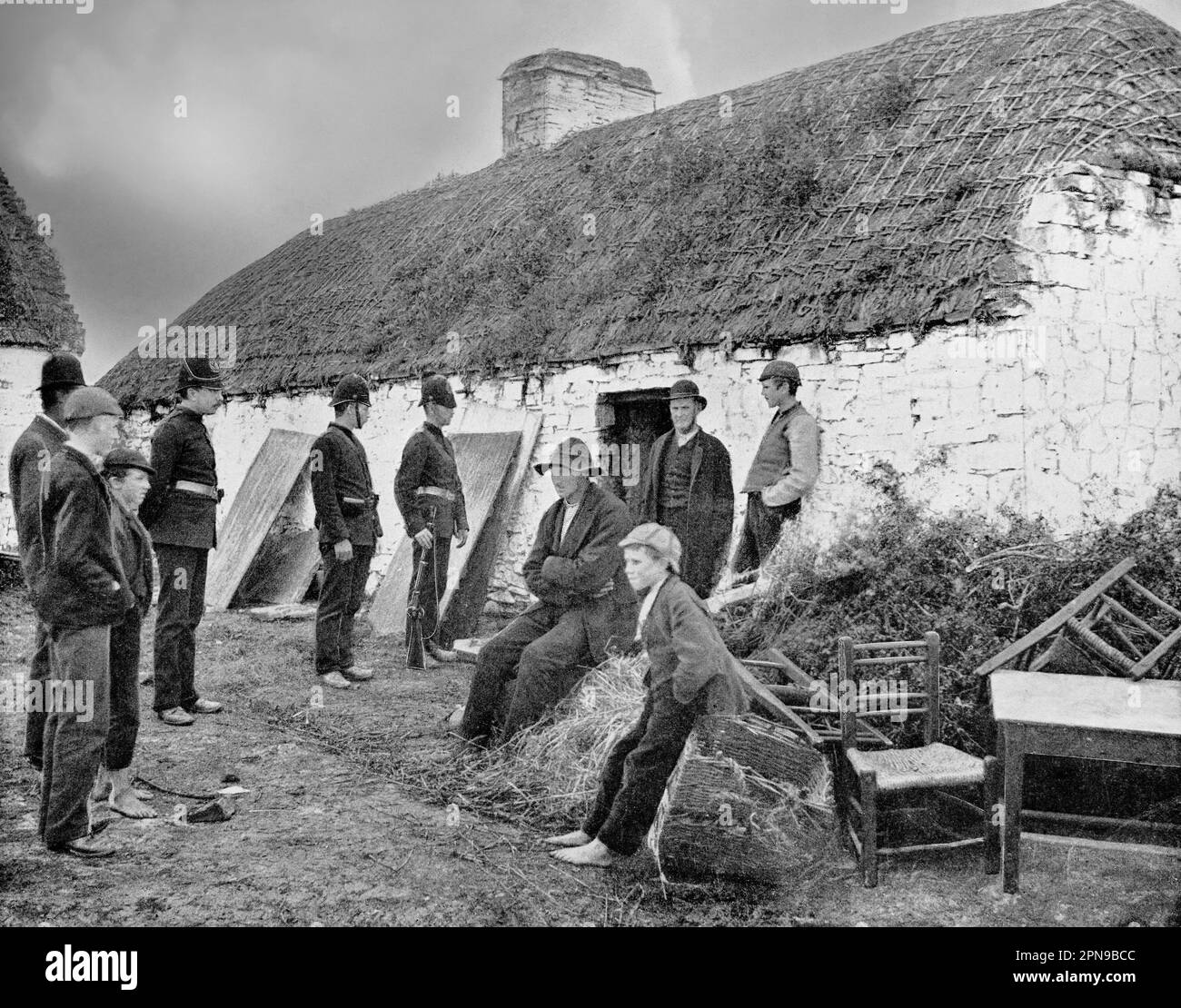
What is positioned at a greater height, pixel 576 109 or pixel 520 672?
pixel 576 109

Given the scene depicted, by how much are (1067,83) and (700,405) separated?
11.9 feet

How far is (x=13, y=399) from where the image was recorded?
10812 millimetres

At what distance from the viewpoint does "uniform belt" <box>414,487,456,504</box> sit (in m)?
7.92

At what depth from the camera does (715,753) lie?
426 centimetres

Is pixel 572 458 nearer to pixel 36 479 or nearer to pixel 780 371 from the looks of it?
pixel 780 371

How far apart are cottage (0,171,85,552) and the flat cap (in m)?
7.17

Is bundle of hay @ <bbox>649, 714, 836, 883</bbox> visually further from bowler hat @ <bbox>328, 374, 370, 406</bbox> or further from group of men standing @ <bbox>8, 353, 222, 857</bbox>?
bowler hat @ <bbox>328, 374, 370, 406</bbox>

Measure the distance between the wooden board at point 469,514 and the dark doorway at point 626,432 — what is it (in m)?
1.03

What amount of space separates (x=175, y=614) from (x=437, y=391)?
2.68 metres

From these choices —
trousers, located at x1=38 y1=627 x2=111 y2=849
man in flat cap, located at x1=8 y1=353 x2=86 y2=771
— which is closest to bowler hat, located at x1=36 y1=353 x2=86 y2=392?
man in flat cap, located at x1=8 y1=353 x2=86 y2=771

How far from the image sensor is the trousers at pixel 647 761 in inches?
165

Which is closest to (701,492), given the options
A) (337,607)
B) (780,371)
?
(780,371)

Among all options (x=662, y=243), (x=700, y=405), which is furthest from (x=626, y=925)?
(x=662, y=243)
